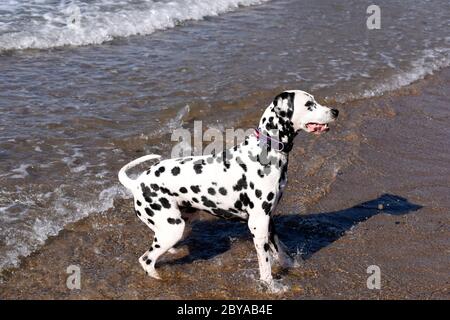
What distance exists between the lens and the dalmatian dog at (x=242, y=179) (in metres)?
5.46

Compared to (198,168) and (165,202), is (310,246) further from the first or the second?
(165,202)

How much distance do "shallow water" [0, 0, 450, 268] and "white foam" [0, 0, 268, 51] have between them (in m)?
0.04

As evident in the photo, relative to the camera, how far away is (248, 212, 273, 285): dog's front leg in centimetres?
556

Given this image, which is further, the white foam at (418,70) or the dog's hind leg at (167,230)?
the white foam at (418,70)

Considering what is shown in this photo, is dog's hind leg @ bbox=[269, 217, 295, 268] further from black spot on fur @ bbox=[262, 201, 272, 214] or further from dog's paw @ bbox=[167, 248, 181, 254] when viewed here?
dog's paw @ bbox=[167, 248, 181, 254]

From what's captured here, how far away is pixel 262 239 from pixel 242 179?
61 centimetres

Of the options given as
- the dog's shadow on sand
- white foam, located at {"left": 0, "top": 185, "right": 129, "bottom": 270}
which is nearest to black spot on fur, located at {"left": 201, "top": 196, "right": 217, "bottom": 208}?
the dog's shadow on sand

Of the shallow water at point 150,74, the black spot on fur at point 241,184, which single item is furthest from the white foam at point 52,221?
the black spot on fur at point 241,184

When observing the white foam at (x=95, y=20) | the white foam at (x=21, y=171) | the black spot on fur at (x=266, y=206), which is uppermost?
the white foam at (x=95, y=20)

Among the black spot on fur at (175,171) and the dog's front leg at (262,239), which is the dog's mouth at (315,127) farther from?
the black spot on fur at (175,171)

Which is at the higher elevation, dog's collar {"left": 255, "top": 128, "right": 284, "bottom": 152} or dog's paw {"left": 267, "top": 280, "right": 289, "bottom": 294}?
dog's collar {"left": 255, "top": 128, "right": 284, "bottom": 152}

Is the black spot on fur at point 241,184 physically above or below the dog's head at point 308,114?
below
